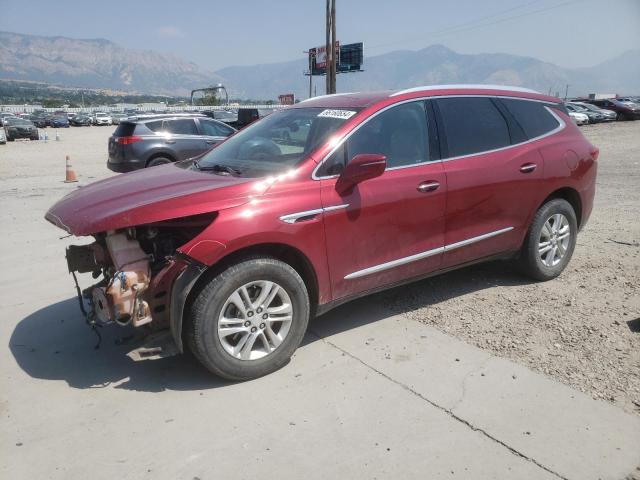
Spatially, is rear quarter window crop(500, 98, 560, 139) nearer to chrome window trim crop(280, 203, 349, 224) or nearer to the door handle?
the door handle

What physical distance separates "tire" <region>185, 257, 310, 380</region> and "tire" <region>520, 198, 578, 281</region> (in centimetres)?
237

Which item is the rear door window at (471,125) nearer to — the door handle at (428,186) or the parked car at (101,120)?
the door handle at (428,186)

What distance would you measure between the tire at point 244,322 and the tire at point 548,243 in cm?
237

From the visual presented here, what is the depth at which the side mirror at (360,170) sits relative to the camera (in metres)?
3.33

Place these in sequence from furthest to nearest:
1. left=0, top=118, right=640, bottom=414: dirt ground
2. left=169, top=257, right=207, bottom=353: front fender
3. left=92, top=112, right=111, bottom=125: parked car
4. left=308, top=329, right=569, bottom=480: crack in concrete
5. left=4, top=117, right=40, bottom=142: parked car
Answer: left=92, top=112, right=111, bottom=125: parked car, left=4, top=117, right=40, bottom=142: parked car, left=0, top=118, right=640, bottom=414: dirt ground, left=169, top=257, right=207, bottom=353: front fender, left=308, top=329, right=569, bottom=480: crack in concrete

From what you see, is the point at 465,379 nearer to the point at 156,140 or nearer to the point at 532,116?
the point at 532,116

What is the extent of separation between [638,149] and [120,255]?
19924 millimetres

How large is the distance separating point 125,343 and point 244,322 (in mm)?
731

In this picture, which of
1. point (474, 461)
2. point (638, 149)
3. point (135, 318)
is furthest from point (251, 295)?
Result: point (638, 149)

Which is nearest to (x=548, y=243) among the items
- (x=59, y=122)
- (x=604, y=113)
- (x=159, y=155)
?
(x=159, y=155)

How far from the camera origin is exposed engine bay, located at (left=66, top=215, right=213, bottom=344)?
3000mm

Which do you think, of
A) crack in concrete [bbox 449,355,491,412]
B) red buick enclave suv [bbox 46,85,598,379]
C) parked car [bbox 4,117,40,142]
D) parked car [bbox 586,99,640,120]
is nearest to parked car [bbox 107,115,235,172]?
red buick enclave suv [bbox 46,85,598,379]

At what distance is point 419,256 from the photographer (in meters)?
3.88

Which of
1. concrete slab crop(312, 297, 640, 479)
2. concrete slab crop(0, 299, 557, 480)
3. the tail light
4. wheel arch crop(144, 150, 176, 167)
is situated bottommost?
concrete slab crop(0, 299, 557, 480)
